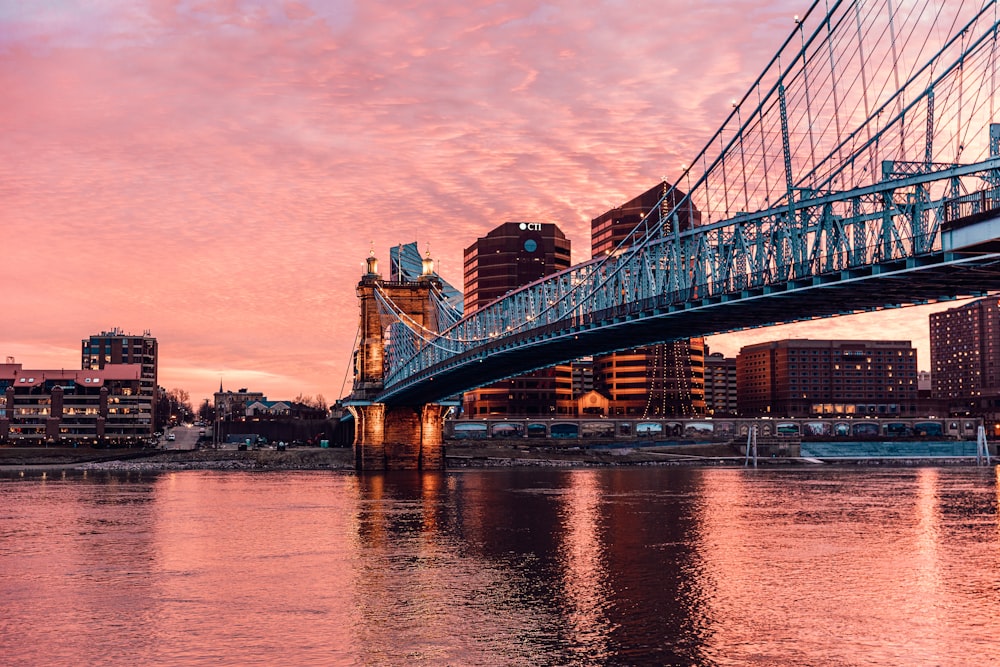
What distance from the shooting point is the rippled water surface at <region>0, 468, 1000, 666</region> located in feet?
94.5

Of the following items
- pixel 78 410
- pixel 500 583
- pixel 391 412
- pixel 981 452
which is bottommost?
pixel 500 583

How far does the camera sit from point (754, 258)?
214 feet


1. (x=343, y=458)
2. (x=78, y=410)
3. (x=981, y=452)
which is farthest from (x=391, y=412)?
(x=981, y=452)

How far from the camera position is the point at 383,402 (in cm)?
13000

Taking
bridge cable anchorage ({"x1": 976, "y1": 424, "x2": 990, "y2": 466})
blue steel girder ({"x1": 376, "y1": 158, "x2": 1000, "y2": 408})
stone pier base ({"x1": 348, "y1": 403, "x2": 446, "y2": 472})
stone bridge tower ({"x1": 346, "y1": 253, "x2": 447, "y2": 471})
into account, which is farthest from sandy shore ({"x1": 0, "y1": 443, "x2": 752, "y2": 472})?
blue steel girder ({"x1": 376, "y1": 158, "x2": 1000, "y2": 408})

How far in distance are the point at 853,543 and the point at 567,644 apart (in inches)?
1061

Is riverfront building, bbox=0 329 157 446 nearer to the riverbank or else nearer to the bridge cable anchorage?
the riverbank

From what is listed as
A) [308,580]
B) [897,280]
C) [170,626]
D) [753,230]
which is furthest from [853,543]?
[170,626]

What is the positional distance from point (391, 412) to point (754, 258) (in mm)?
74384

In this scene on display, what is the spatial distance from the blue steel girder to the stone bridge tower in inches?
1507

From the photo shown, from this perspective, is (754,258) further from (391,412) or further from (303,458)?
(303,458)

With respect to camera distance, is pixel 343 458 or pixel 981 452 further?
pixel 981 452

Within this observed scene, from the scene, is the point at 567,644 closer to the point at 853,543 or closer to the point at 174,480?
the point at 853,543

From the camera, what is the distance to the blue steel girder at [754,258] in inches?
2029
